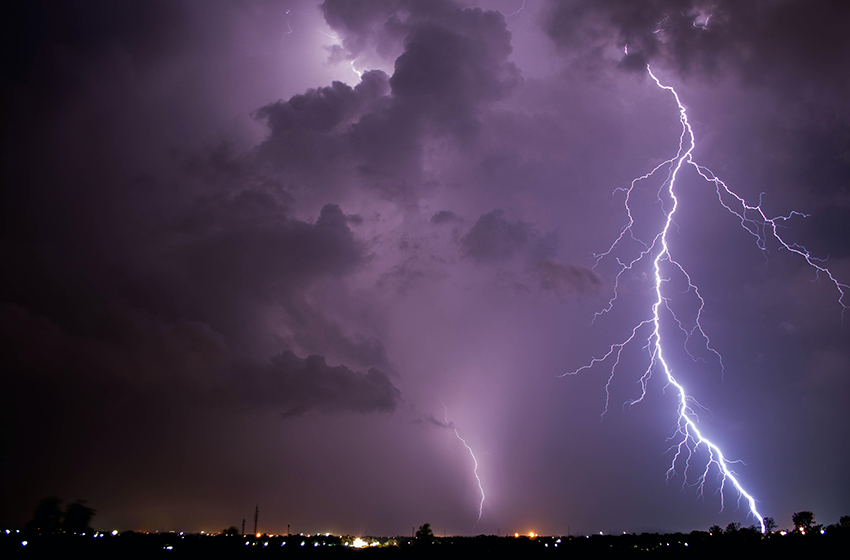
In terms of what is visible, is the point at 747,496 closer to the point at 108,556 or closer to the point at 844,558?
the point at 844,558

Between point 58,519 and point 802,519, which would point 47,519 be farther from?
point 802,519

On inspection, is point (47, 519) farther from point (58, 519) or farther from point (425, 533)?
point (425, 533)

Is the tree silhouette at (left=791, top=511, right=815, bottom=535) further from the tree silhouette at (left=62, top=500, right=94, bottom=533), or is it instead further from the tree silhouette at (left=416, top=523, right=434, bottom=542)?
the tree silhouette at (left=62, top=500, right=94, bottom=533)

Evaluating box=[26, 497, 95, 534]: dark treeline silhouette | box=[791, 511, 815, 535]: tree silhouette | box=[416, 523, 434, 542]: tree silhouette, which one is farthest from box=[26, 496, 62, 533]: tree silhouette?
box=[791, 511, 815, 535]: tree silhouette

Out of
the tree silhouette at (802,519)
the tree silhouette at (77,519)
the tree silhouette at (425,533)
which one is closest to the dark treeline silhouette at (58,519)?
the tree silhouette at (77,519)

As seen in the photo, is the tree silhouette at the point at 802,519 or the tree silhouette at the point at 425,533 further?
the tree silhouette at the point at 425,533

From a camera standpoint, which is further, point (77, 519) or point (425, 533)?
point (425, 533)

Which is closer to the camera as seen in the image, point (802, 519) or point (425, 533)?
point (802, 519)

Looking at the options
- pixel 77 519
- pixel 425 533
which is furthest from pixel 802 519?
pixel 77 519

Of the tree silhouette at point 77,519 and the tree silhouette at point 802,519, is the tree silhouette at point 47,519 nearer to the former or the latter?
the tree silhouette at point 77,519

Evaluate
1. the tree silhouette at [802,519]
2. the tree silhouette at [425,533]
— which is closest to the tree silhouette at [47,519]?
the tree silhouette at [425,533]

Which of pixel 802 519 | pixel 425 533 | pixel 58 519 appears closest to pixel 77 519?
pixel 58 519

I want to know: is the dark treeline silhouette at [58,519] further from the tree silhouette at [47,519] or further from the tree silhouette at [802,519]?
the tree silhouette at [802,519]
